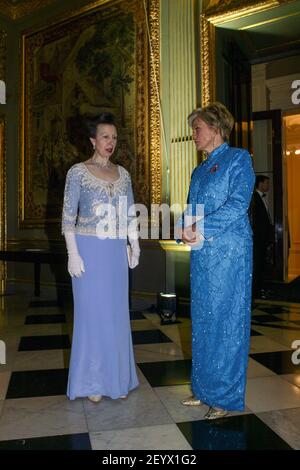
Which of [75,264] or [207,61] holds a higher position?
[207,61]

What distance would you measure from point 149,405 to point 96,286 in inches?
27.9

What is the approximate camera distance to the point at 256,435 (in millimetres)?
2072

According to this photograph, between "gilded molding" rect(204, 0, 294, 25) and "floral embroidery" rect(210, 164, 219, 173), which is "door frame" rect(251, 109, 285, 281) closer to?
"gilded molding" rect(204, 0, 294, 25)

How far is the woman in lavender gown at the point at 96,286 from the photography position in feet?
8.37

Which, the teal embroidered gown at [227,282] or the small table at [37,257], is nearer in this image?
the teal embroidered gown at [227,282]

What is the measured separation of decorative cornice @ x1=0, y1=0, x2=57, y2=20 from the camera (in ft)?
26.6

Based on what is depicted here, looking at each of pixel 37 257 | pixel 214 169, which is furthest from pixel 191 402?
pixel 37 257

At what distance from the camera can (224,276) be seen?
227 centimetres

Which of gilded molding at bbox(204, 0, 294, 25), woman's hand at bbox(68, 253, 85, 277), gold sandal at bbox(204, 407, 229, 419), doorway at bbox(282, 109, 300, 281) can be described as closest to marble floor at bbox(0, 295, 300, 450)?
gold sandal at bbox(204, 407, 229, 419)

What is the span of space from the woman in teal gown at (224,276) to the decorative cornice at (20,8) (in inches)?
279

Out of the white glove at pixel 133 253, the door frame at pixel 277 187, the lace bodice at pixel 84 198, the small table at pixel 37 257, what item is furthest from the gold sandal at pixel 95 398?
the door frame at pixel 277 187

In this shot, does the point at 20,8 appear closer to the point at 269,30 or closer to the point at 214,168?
the point at 269,30

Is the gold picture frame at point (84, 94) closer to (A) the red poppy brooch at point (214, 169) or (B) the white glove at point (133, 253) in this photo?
(B) the white glove at point (133, 253)
